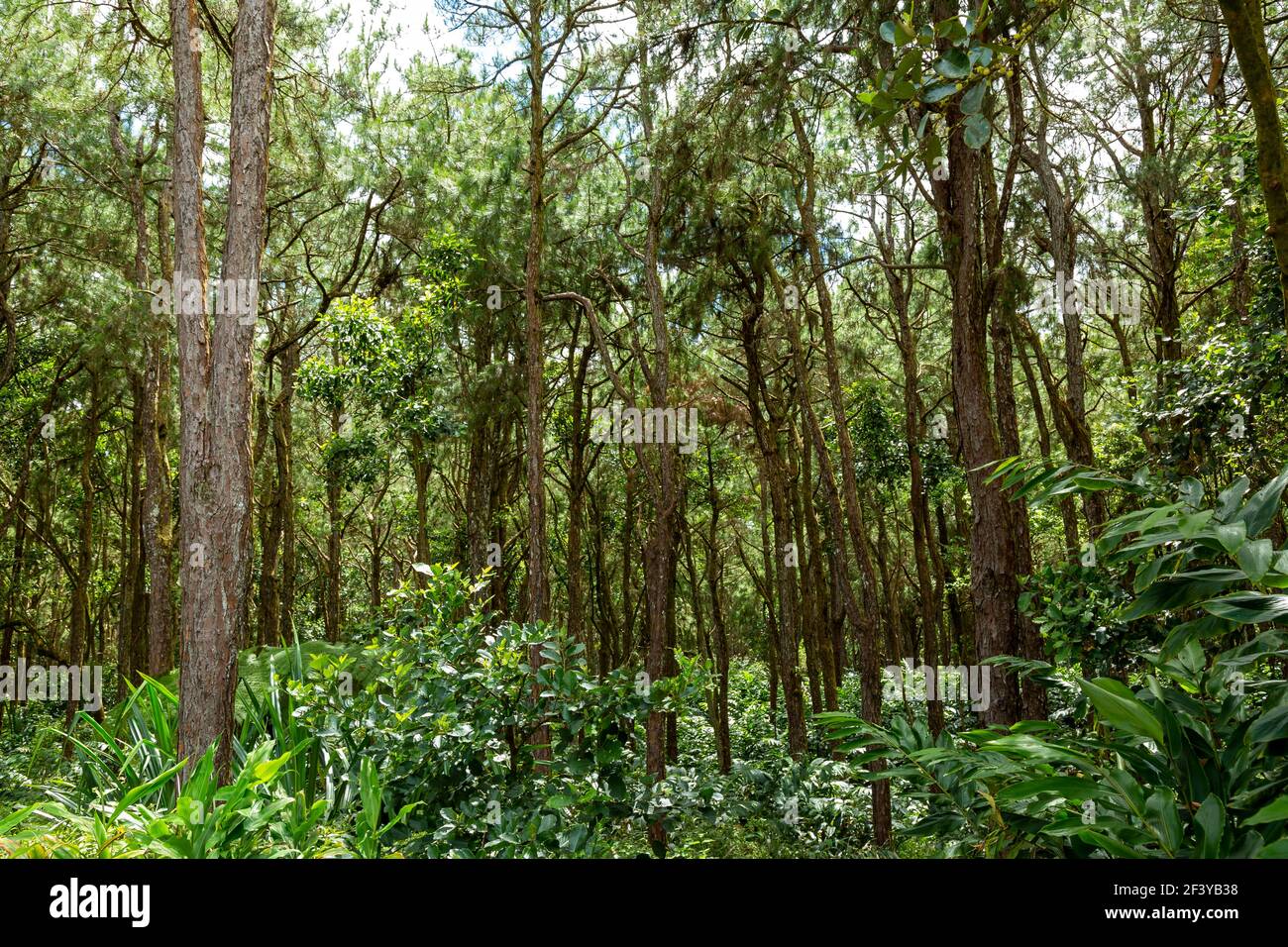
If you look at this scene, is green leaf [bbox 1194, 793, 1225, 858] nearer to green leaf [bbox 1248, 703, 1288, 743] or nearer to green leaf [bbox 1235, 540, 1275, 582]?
green leaf [bbox 1248, 703, 1288, 743]

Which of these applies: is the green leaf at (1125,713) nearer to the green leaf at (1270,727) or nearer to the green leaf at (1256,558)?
the green leaf at (1270,727)

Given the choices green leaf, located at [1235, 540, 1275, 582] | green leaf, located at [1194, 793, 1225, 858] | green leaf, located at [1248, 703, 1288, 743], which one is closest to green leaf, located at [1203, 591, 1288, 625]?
green leaf, located at [1235, 540, 1275, 582]

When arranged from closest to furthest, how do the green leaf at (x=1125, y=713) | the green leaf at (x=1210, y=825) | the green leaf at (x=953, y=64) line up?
1. the green leaf at (x=1210, y=825)
2. the green leaf at (x=1125, y=713)
3. the green leaf at (x=953, y=64)

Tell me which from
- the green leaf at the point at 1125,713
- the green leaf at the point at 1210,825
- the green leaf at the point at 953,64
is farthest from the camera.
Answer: the green leaf at the point at 953,64

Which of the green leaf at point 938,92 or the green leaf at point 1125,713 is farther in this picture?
the green leaf at point 938,92

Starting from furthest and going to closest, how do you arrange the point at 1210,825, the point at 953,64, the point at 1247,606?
1. the point at 953,64
2. the point at 1247,606
3. the point at 1210,825

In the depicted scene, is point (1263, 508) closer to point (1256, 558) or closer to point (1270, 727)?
point (1256, 558)

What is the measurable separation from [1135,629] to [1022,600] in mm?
3075

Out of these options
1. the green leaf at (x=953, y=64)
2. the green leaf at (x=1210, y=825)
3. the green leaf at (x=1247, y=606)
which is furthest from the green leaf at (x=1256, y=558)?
the green leaf at (x=953, y=64)

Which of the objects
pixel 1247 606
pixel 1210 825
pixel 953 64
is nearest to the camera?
pixel 1210 825

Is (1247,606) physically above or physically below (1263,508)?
below

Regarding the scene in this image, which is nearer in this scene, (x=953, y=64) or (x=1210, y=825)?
(x=1210, y=825)

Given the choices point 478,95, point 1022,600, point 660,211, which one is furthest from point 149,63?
point 1022,600

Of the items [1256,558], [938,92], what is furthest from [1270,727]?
[938,92]
